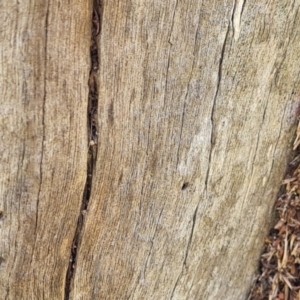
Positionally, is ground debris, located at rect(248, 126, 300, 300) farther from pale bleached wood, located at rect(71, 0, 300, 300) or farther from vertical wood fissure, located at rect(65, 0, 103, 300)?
vertical wood fissure, located at rect(65, 0, 103, 300)

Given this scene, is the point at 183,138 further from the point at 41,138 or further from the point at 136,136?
the point at 41,138

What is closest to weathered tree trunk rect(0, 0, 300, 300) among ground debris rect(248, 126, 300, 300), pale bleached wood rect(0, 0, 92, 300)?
pale bleached wood rect(0, 0, 92, 300)

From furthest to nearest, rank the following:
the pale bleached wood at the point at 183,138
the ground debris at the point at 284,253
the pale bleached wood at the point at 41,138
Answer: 1. the ground debris at the point at 284,253
2. the pale bleached wood at the point at 183,138
3. the pale bleached wood at the point at 41,138

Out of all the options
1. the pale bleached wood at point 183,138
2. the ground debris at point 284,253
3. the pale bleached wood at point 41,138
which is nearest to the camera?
the pale bleached wood at point 41,138

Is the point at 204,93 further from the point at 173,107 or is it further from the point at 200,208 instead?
the point at 200,208

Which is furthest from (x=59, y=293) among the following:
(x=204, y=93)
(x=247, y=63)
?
(x=247, y=63)

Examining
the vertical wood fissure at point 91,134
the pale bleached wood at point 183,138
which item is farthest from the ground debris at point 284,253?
the vertical wood fissure at point 91,134

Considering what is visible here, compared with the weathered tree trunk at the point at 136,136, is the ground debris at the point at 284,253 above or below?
below

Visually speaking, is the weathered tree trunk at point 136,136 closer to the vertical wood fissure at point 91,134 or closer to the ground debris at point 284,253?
the vertical wood fissure at point 91,134
